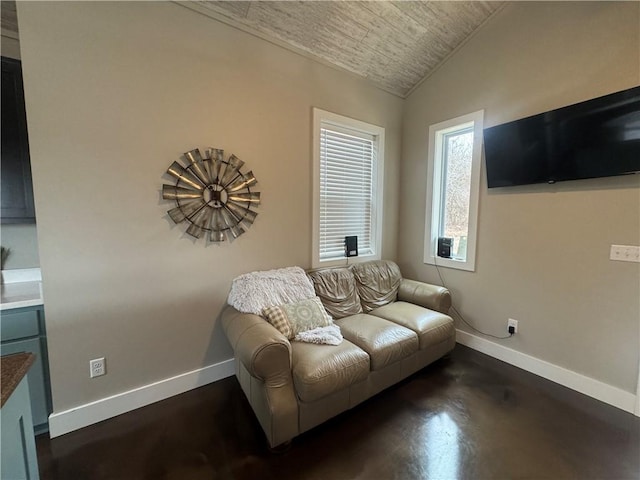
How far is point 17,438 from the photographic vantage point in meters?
0.86

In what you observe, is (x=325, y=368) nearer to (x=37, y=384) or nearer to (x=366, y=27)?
(x=37, y=384)

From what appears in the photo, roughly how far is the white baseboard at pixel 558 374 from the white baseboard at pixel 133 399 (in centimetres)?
243

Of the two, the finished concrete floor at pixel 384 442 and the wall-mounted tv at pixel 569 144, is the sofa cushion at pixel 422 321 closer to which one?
the finished concrete floor at pixel 384 442

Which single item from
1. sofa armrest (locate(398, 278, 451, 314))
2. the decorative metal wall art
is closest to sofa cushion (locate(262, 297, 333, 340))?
the decorative metal wall art

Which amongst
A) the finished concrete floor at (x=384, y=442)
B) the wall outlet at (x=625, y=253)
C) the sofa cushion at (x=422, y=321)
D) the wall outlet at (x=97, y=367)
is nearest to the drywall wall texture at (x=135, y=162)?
the wall outlet at (x=97, y=367)

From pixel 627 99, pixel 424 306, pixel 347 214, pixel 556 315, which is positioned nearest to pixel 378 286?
pixel 424 306

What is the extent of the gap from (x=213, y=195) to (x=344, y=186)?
1.43m

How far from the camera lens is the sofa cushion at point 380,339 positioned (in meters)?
1.92

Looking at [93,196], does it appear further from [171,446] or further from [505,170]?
[505,170]

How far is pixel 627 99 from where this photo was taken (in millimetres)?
1778

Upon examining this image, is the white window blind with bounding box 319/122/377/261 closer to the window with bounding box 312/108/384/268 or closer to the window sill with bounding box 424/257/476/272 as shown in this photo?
the window with bounding box 312/108/384/268

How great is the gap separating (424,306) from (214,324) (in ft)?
6.51

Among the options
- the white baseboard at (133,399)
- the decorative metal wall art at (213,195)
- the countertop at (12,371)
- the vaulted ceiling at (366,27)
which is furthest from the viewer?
the vaulted ceiling at (366,27)

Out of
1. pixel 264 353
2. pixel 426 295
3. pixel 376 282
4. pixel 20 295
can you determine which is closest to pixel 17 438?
pixel 264 353
